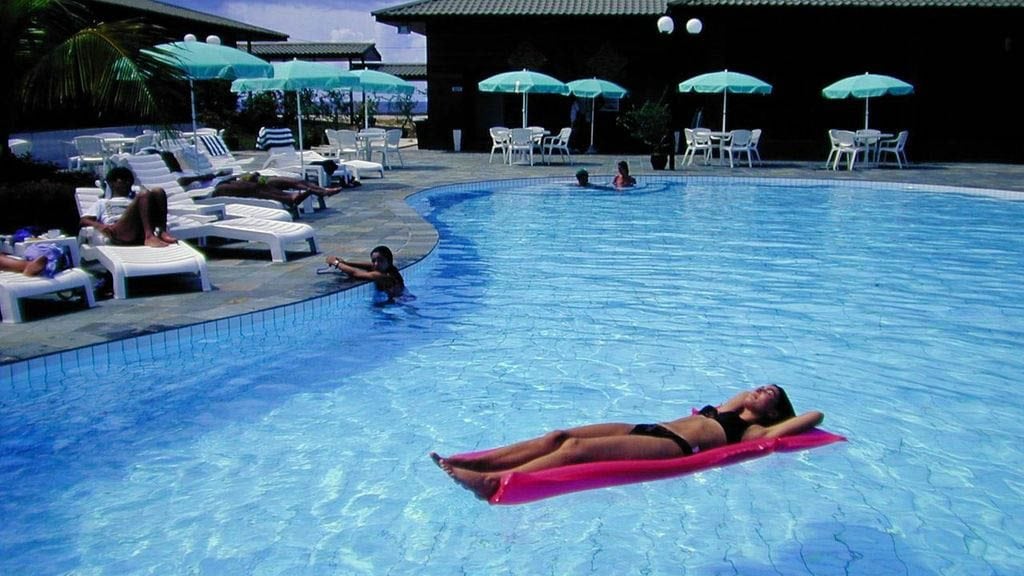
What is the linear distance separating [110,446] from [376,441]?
1.38 m

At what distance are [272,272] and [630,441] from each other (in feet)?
14.8

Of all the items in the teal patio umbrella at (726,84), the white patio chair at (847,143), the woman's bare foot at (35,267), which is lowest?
the woman's bare foot at (35,267)

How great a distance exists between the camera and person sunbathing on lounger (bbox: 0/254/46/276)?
6160mm

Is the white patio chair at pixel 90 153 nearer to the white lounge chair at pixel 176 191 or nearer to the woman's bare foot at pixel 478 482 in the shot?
the white lounge chair at pixel 176 191

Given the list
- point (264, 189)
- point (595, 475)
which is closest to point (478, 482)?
point (595, 475)

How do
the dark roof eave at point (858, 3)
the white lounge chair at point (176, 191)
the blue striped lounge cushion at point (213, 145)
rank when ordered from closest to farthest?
1. the white lounge chair at point (176, 191)
2. the blue striped lounge cushion at point (213, 145)
3. the dark roof eave at point (858, 3)

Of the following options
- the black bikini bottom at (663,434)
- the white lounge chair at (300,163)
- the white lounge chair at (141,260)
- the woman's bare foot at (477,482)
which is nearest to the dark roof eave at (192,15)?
the white lounge chair at (300,163)

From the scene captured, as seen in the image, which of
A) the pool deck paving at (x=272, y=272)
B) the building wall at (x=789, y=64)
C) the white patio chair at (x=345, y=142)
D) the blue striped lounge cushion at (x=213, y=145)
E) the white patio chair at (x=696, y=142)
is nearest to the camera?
the pool deck paving at (x=272, y=272)

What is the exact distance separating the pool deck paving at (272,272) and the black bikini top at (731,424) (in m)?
3.39

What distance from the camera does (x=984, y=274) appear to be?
30.2 ft

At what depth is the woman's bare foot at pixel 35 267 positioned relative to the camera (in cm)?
616

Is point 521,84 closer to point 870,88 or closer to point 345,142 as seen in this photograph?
point 345,142

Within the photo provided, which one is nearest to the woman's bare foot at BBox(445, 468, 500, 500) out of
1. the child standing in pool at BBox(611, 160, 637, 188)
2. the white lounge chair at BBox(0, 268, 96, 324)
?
the white lounge chair at BBox(0, 268, 96, 324)

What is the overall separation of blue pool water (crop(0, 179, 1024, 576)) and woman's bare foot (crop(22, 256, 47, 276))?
955mm
